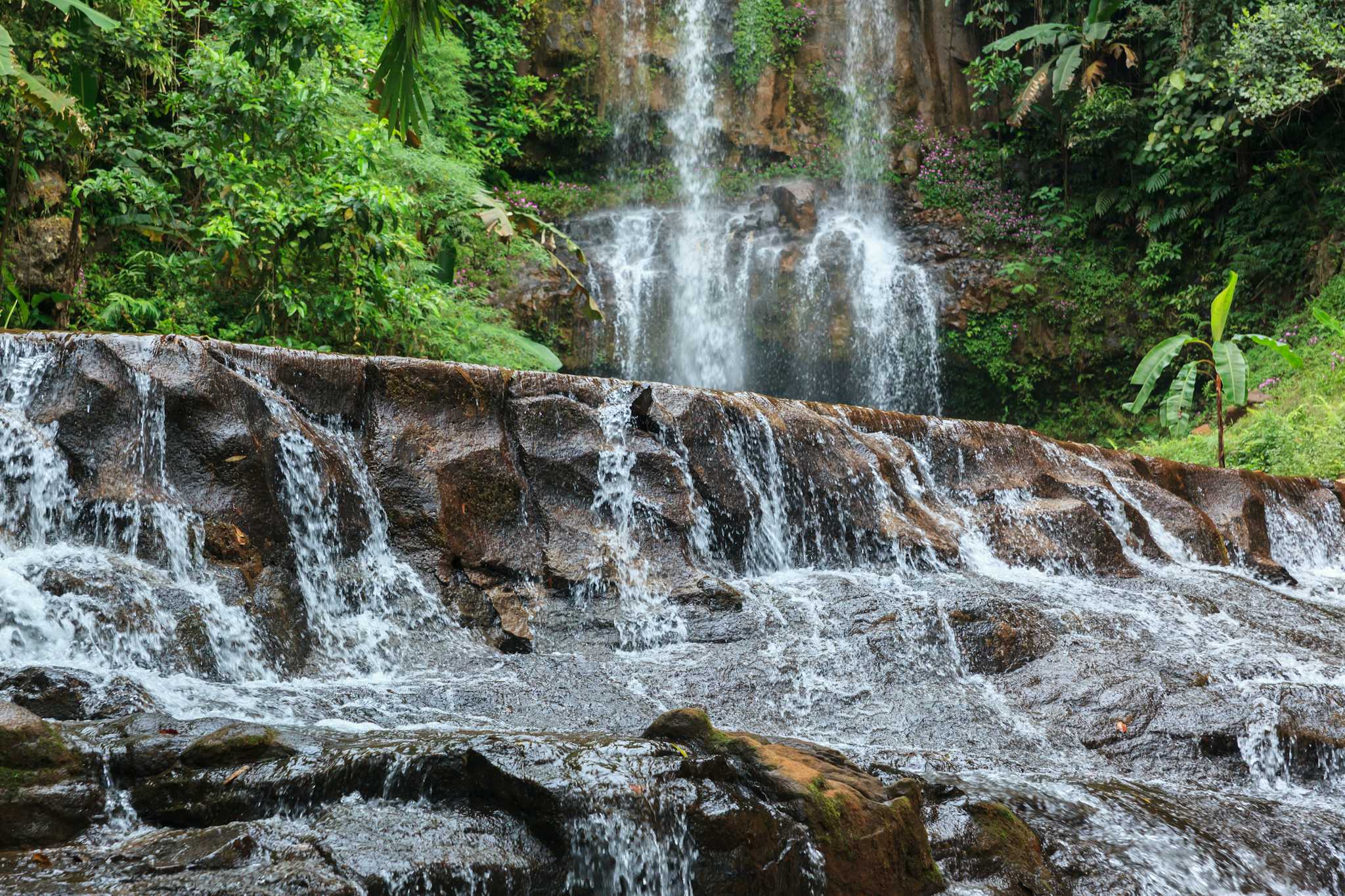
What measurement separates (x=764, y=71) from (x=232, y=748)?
649 inches

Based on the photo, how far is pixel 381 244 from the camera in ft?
28.9

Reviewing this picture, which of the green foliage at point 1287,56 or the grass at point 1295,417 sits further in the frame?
the green foliage at point 1287,56

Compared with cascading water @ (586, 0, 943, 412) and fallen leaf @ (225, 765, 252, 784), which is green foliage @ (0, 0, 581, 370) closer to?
cascading water @ (586, 0, 943, 412)

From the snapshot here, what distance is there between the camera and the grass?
1164 cm

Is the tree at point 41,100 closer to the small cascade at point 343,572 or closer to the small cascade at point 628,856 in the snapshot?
the small cascade at point 343,572

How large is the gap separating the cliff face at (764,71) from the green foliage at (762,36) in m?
0.12

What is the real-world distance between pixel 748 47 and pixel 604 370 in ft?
22.7

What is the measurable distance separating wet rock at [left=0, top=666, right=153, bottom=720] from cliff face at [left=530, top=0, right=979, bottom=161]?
48.4 feet

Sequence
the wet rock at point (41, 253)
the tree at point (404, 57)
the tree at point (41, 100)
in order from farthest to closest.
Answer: the wet rock at point (41, 253) → the tree at point (41, 100) → the tree at point (404, 57)

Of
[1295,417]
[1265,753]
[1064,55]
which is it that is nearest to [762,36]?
[1064,55]

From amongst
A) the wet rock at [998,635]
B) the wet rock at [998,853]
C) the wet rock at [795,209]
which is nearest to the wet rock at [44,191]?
the wet rock at [998,635]

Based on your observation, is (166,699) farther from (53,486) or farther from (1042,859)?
(1042,859)

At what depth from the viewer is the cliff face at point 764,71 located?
17.0 meters

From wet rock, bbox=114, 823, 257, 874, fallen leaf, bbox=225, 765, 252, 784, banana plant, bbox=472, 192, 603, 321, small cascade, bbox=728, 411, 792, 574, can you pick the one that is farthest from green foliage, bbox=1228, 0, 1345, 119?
wet rock, bbox=114, 823, 257, 874
